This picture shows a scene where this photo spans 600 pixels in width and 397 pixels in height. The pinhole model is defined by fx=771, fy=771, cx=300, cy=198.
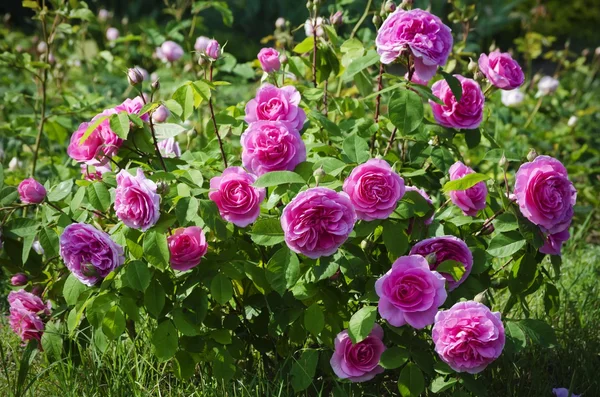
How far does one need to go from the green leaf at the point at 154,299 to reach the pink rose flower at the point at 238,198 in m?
0.21

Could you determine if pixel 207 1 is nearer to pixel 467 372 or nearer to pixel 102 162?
pixel 102 162

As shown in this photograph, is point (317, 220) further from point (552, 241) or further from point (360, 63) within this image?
point (552, 241)

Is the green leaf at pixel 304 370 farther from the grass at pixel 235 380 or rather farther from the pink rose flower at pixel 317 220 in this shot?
the pink rose flower at pixel 317 220

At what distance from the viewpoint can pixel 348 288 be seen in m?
1.68

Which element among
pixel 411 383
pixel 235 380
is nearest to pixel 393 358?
pixel 411 383

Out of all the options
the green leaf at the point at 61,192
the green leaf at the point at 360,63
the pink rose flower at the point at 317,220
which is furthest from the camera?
the green leaf at the point at 61,192

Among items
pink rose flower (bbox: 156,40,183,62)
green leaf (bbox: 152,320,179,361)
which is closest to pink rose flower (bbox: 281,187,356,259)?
green leaf (bbox: 152,320,179,361)

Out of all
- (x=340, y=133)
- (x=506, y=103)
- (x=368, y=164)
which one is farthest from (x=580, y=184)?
(x=368, y=164)

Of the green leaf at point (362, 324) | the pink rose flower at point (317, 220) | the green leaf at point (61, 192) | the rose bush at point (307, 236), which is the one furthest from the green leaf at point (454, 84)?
the green leaf at point (61, 192)

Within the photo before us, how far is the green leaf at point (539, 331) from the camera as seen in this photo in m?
1.64

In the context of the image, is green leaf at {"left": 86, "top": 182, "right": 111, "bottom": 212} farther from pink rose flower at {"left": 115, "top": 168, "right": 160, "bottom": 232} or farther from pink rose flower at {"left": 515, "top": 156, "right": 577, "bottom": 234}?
pink rose flower at {"left": 515, "top": 156, "right": 577, "bottom": 234}

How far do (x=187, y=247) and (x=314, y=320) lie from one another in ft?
0.98

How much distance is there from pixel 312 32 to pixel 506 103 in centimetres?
202

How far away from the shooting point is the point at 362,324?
1.52 m
